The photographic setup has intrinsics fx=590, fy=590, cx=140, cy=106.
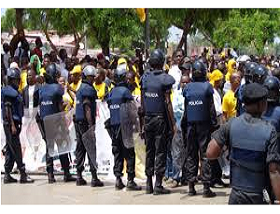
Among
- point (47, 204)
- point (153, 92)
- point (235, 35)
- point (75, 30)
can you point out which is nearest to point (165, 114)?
point (153, 92)

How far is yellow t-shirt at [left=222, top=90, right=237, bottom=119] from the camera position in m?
8.42

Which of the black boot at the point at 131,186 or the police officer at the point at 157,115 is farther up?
the police officer at the point at 157,115

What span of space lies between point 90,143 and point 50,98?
3.09 ft

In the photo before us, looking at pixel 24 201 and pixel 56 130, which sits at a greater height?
pixel 56 130

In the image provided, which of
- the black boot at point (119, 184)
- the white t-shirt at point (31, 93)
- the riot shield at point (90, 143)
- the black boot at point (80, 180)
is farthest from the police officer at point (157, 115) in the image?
the white t-shirt at point (31, 93)

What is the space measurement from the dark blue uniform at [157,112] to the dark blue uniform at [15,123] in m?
2.14

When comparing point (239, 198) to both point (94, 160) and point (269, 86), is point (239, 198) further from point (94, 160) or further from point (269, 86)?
point (94, 160)

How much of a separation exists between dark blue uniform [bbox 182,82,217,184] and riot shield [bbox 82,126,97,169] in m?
1.65

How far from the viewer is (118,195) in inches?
324

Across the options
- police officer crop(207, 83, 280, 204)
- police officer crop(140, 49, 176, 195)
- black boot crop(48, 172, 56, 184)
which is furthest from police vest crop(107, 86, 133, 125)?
police officer crop(207, 83, 280, 204)

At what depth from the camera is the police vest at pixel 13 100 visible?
29.6ft

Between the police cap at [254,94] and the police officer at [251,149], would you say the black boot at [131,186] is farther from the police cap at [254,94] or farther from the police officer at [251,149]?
the police cap at [254,94]

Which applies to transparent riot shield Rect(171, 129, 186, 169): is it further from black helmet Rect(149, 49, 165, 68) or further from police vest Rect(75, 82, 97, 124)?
police vest Rect(75, 82, 97, 124)

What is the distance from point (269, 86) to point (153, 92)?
2.34 metres
